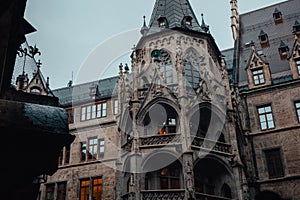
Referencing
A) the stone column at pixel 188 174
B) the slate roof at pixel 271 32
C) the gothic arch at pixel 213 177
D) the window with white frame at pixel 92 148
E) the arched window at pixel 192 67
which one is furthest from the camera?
the slate roof at pixel 271 32

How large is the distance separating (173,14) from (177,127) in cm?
968

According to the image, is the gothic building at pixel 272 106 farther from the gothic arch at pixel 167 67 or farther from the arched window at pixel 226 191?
the gothic arch at pixel 167 67

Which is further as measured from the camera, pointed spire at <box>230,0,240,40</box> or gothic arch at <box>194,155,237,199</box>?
pointed spire at <box>230,0,240,40</box>

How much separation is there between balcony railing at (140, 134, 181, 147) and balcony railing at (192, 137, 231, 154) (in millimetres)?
924

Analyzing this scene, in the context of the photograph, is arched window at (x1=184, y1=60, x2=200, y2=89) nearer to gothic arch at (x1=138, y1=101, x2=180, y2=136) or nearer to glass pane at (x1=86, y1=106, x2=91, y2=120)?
gothic arch at (x1=138, y1=101, x2=180, y2=136)

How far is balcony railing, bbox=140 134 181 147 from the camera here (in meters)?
19.0

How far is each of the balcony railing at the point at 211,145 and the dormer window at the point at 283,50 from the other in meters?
10.1

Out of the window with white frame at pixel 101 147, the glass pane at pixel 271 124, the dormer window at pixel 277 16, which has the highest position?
the dormer window at pixel 277 16

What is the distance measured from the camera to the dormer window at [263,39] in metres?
28.6

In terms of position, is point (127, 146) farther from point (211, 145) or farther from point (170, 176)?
point (211, 145)

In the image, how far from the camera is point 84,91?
3042 cm

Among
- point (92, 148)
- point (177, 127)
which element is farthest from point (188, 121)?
point (92, 148)

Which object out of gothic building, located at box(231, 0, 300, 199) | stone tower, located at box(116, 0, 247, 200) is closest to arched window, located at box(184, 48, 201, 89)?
stone tower, located at box(116, 0, 247, 200)

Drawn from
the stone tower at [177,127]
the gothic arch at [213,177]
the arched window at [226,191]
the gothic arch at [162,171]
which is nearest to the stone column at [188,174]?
the stone tower at [177,127]
